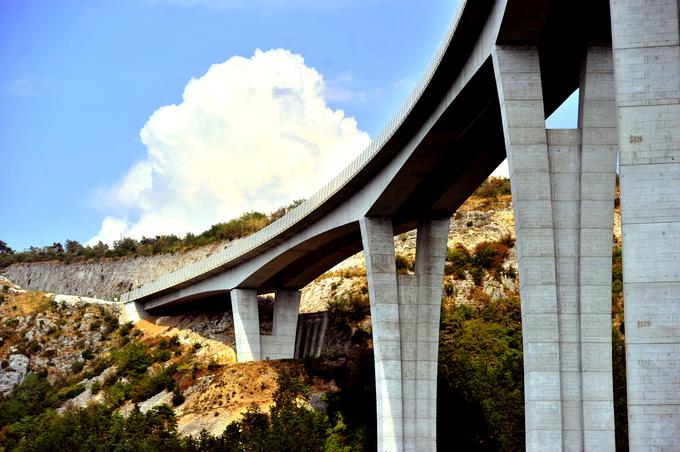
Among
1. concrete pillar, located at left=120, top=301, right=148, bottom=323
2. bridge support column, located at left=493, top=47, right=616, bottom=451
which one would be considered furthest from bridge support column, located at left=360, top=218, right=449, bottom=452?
concrete pillar, located at left=120, top=301, right=148, bottom=323

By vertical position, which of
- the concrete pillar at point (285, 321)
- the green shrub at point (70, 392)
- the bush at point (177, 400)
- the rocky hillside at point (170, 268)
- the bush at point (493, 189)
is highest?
the bush at point (493, 189)

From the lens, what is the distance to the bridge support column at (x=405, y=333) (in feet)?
152

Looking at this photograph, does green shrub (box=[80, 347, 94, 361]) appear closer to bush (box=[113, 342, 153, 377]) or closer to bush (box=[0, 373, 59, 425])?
bush (box=[0, 373, 59, 425])

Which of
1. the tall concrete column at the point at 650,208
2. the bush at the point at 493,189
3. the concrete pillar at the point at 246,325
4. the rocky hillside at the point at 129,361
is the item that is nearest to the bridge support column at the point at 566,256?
the tall concrete column at the point at 650,208

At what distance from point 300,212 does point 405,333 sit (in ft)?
35.3

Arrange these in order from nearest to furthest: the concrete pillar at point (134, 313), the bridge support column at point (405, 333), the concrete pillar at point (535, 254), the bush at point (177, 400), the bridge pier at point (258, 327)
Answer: the concrete pillar at point (535, 254), the bridge support column at point (405, 333), the bush at point (177, 400), the bridge pier at point (258, 327), the concrete pillar at point (134, 313)

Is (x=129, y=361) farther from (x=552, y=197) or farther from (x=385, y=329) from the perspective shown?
(x=552, y=197)

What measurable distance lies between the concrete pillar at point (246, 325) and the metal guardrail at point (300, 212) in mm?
2532

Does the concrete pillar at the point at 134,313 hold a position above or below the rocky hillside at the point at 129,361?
above

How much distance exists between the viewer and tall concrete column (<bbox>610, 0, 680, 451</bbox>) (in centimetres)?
2012

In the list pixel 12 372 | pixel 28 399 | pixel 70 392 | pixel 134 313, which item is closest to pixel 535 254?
pixel 70 392

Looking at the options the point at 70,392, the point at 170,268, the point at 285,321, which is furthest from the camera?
the point at 170,268

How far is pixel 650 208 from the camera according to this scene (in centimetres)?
2064

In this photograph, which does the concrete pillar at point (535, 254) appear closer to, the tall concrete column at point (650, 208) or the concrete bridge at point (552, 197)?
the concrete bridge at point (552, 197)
